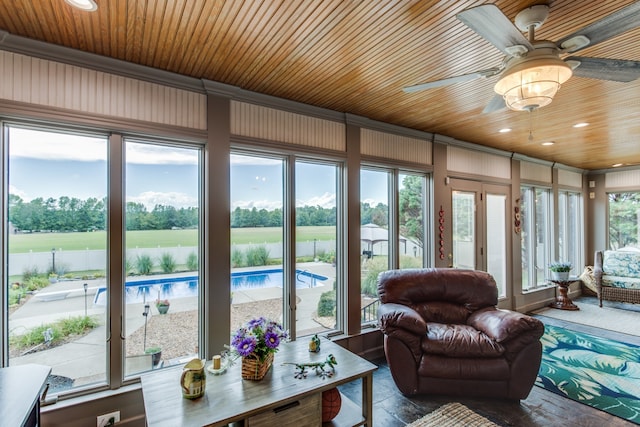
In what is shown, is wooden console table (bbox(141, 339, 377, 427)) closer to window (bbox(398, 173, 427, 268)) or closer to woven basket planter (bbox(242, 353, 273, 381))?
woven basket planter (bbox(242, 353, 273, 381))

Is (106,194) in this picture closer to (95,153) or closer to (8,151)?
(95,153)

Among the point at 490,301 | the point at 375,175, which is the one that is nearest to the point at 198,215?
the point at 375,175

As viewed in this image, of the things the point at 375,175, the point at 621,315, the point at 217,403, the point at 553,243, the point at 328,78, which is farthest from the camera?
the point at 553,243

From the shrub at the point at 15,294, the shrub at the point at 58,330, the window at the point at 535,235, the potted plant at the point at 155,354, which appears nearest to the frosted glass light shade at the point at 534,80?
the potted plant at the point at 155,354

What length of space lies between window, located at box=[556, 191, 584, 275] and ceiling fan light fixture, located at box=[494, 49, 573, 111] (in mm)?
6084

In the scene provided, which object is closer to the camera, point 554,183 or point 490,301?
point 490,301

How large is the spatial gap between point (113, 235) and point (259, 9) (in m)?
1.92

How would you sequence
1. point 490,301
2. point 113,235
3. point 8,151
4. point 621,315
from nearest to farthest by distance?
point 8,151 < point 113,235 < point 490,301 < point 621,315

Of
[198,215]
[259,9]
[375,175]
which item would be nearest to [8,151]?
[198,215]

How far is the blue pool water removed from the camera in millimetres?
2521

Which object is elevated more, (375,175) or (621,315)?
(375,175)

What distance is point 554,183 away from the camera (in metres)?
6.25

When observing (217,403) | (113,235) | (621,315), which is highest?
(113,235)

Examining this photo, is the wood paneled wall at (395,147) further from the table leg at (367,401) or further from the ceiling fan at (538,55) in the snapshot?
the table leg at (367,401)
